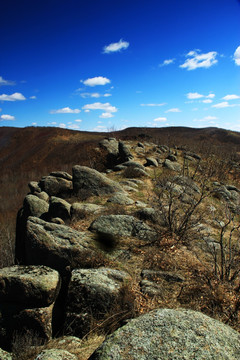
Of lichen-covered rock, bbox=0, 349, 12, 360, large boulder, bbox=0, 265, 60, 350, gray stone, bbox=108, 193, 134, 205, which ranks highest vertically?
gray stone, bbox=108, 193, 134, 205

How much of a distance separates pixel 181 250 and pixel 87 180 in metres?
5.90

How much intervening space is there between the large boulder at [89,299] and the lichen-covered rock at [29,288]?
42cm

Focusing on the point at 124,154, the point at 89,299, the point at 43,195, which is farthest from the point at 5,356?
the point at 124,154

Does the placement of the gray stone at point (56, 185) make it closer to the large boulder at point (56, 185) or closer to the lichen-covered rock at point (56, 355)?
the large boulder at point (56, 185)

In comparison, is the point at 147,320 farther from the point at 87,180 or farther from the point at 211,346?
the point at 87,180

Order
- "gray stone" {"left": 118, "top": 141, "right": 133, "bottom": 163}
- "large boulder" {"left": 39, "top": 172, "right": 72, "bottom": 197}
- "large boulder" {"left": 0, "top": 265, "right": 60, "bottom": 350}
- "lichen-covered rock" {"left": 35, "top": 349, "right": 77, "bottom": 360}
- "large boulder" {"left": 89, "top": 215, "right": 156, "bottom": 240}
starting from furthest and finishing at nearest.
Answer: "gray stone" {"left": 118, "top": 141, "right": 133, "bottom": 163}
"large boulder" {"left": 39, "top": 172, "right": 72, "bottom": 197}
"large boulder" {"left": 89, "top": 215, "right": 156, "bottom": 240}
"large boulder" {"left": 0, "top": 265, "right": 60, "bottom": 350}
"lichen-covered rock" {"left": 35, "top": 349, "right": 77, "bottom": 360}

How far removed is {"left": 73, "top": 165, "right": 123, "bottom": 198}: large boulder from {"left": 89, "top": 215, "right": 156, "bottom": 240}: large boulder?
3411 mm

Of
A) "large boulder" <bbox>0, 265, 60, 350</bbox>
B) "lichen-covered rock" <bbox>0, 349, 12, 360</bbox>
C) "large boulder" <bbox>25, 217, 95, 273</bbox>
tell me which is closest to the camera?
"lichen-covered rock" <bbox>0, 349, 12, 360</bbox>

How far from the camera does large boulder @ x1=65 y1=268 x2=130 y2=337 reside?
4068 mm

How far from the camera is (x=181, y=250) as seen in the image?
6137mm

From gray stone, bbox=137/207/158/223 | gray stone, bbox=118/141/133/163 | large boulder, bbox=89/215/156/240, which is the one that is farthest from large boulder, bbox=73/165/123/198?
gray stone, bbox=118/141/133/163

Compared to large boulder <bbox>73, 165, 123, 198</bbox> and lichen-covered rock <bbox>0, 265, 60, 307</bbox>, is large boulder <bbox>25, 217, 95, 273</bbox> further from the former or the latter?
large boulder <bbox>73, 165, 123, 198</bbox>

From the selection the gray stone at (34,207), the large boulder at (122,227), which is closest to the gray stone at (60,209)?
the gray stone at (34,207)

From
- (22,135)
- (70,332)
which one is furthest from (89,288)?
(22,135)
